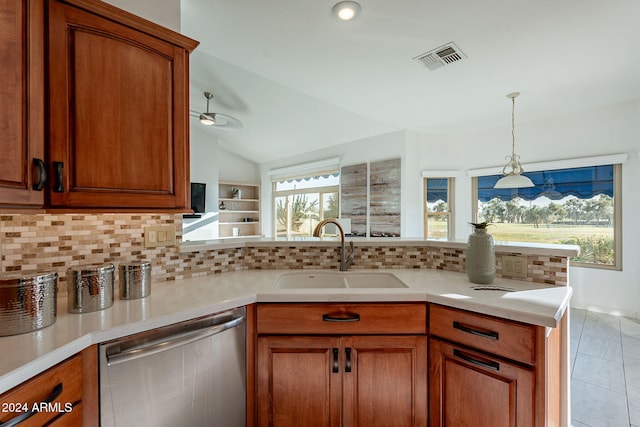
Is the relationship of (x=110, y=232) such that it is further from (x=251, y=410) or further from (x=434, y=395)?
(x=434, y=395)

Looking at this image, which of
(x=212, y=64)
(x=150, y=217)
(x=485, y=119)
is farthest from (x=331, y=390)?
(x=485, y=119)

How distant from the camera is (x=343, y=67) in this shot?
2.88 metres

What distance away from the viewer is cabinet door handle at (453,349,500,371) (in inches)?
43.7

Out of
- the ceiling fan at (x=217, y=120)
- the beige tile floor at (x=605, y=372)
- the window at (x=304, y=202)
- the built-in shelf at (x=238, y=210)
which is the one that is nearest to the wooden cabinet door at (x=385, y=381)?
the beige tile floor at (x=605, y=372)

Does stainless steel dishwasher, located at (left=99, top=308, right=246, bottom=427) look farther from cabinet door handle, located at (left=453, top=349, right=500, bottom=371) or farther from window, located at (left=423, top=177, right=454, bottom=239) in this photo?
window, located at (left=423, top=177, right=454, bottom=239)

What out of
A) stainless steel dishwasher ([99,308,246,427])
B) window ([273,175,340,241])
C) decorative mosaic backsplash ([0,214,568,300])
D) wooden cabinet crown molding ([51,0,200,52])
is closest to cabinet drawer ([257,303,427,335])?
stainless steel dishwasher ([99,308,246,427])

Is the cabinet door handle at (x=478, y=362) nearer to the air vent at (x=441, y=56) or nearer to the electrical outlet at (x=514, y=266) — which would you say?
the electrical outlet at (x=514, y=266)

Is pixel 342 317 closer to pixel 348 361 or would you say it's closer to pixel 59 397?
pixel 348 361

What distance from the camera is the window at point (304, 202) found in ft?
18.5

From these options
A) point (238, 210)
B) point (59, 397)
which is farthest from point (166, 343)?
point (238, 210)

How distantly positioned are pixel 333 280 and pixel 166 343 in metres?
1.00

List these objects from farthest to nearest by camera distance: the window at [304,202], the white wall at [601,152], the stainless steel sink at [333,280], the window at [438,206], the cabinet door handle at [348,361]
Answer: the window at [304,202], the window at [438,206], the white wall at [601,152], the stainless steel sink at [333,280], the cabinet door handle at [348,361]

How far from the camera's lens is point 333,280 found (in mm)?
1798

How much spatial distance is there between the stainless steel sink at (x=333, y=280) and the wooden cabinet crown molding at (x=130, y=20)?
1354 mm
